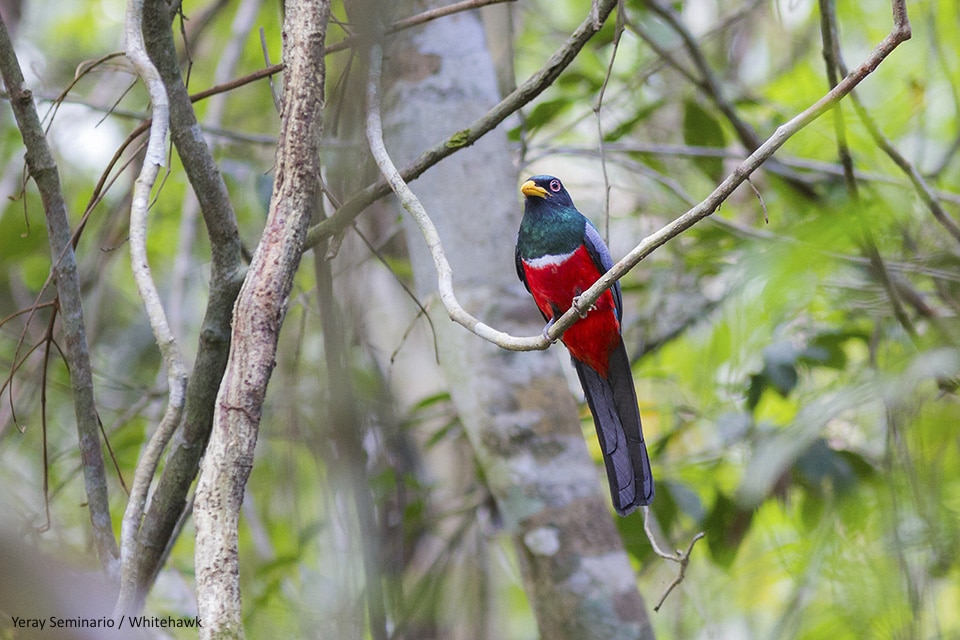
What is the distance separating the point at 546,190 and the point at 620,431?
3.48 ft

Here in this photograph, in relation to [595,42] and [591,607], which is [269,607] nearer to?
[591,607]

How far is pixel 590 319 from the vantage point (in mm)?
3164

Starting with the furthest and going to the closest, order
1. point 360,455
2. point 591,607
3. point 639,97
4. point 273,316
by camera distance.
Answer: point 639,97, point 591,607, point 360,455, point 273,316

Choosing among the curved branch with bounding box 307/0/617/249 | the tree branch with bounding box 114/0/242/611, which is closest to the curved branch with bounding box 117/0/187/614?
the tree branch with bounding box 114/0/242/611

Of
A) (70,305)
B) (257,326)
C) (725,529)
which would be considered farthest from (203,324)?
(725,529)

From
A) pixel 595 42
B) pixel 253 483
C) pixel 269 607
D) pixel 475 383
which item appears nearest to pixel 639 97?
pixel 595 42

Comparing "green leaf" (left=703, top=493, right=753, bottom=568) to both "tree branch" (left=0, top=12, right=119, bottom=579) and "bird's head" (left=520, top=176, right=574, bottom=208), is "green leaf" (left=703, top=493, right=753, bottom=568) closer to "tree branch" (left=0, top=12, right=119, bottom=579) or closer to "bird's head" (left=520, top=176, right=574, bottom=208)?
"bird's head" (left=520, top=176, right=574, bottom=208)

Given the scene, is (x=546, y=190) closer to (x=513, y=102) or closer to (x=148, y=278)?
(x=513, y=102)

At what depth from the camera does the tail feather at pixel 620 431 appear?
2668 mm

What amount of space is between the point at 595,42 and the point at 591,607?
318 cm

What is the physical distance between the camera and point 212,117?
4.91 metres

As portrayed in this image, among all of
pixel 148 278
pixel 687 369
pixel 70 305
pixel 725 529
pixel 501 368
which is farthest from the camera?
pixel 687 369

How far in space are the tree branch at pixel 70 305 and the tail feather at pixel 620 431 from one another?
1.43 m

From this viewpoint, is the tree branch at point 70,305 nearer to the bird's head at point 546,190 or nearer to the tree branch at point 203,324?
the tree branch at point 203,324
